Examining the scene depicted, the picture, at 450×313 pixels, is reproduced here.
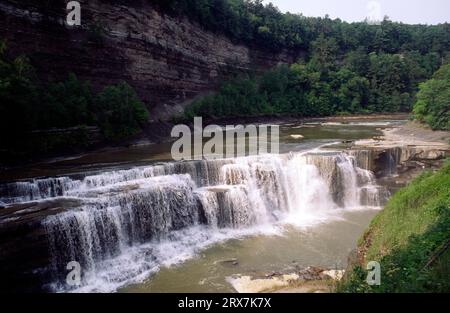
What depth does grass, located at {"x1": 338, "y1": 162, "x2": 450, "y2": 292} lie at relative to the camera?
5.69 metres

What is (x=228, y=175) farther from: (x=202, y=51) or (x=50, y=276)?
(x=202, y=51)

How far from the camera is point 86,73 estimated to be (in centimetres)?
2392

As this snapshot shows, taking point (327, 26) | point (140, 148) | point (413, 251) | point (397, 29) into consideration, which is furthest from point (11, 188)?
point (397, 29)

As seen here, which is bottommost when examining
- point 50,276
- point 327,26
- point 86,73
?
point 50,276

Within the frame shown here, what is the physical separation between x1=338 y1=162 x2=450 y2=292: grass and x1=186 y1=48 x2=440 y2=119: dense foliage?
91.3ft

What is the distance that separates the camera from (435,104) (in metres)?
25.7

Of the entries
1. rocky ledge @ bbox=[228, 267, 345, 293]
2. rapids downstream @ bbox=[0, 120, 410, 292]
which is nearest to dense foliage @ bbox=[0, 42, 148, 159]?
rapids downstream @ bbox=[0, 120, 410, 292]

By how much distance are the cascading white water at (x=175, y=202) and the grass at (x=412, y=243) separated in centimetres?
639

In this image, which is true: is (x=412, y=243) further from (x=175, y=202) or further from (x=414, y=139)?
(x=414, y=139)

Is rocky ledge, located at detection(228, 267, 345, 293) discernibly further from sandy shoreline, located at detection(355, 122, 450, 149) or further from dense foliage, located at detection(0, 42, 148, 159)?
sandy shoreline, located at detection(355, 122, 450, 149)

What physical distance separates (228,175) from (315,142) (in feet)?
31.6

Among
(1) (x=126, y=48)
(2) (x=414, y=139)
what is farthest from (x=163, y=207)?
(2) (x=414, y=139)

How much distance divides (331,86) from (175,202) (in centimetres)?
4093

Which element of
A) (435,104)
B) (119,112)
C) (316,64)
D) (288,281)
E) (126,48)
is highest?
(316,64)
